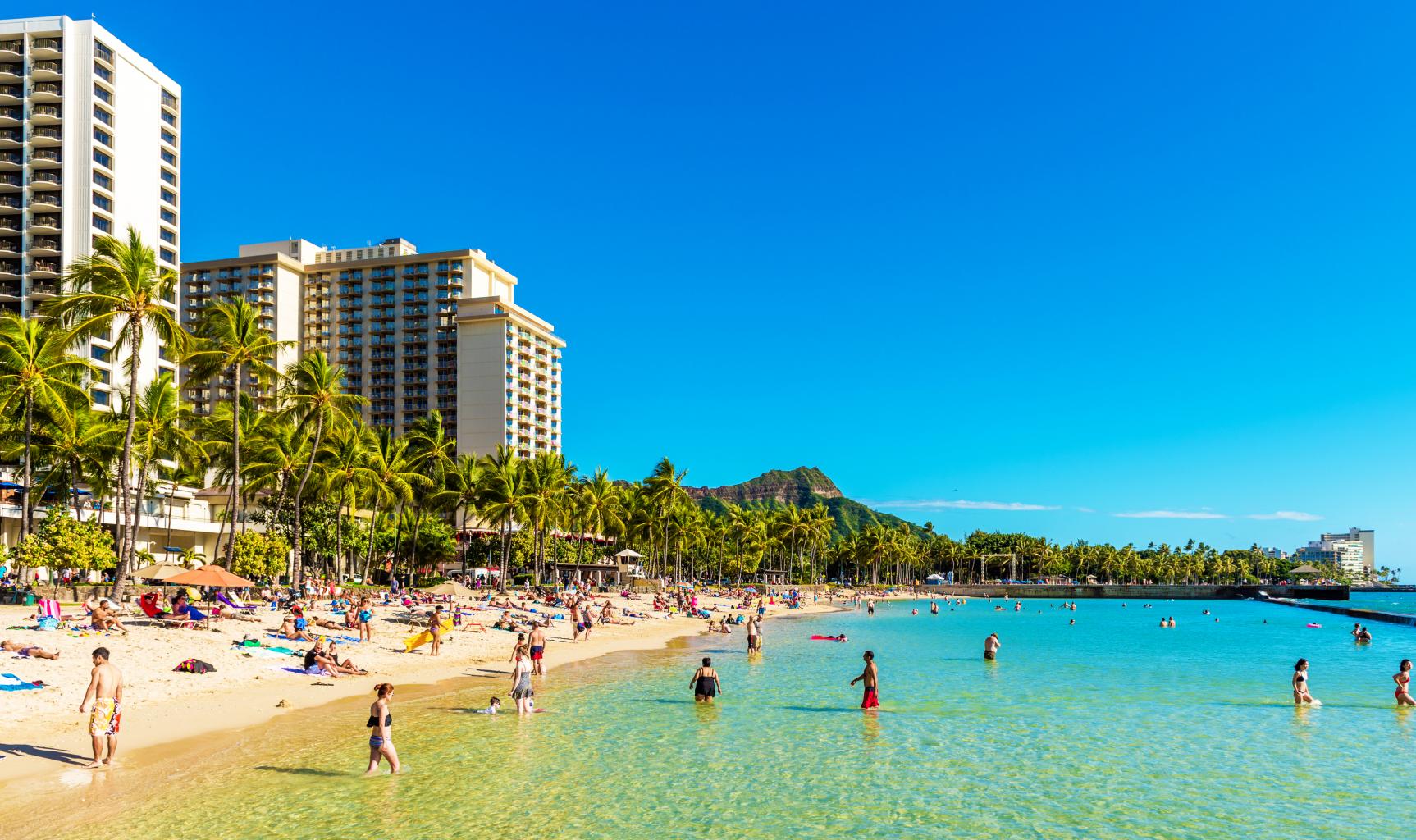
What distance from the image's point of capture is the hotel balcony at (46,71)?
9294 centimetres

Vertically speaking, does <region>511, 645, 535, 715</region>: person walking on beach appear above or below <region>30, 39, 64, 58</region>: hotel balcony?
below

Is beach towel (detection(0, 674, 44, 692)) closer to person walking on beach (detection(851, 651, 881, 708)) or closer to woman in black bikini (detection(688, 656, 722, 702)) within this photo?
woman in black bikini (detection(688, 656, 722, 702))

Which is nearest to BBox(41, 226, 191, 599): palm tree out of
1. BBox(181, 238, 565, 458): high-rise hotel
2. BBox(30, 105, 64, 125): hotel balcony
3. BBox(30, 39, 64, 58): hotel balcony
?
BBox(30, 105, 64, 125): hotel balcony

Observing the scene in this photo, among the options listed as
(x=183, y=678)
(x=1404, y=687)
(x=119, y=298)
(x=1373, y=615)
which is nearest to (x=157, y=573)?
(x=119, y=298)

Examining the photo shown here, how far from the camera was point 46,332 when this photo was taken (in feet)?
151

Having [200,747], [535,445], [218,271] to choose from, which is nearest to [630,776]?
[200,747]

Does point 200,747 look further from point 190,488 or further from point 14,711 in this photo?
point 190,488

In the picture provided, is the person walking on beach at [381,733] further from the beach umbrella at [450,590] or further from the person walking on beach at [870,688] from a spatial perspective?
the beach umbrella at [450,590]

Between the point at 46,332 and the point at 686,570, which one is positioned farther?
the point at 686,570

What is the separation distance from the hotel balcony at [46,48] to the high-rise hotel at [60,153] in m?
0.08

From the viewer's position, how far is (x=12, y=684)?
66.5 ft

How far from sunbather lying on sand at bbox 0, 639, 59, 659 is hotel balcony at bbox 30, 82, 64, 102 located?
9091 cm

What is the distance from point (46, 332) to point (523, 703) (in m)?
37.4

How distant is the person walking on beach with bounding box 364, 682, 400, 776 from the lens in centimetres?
1661
